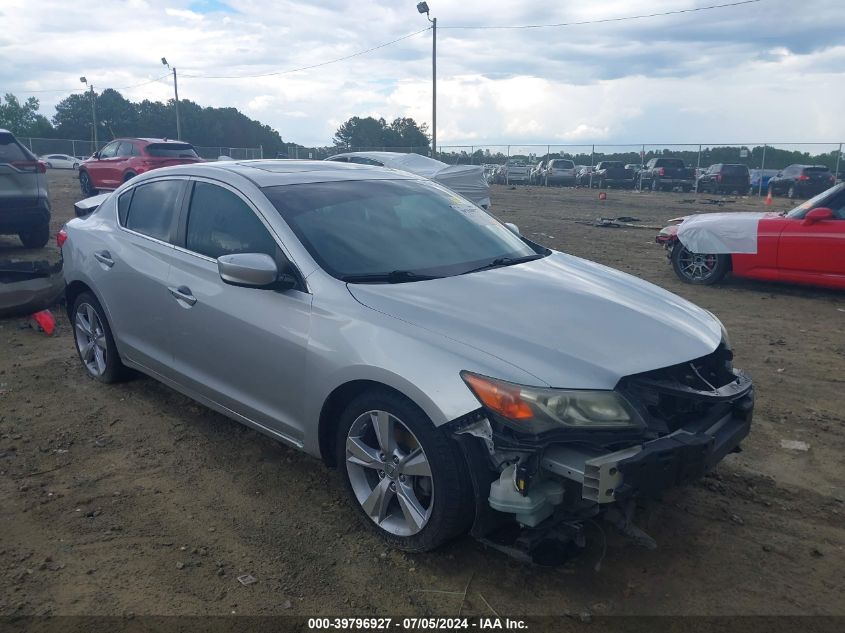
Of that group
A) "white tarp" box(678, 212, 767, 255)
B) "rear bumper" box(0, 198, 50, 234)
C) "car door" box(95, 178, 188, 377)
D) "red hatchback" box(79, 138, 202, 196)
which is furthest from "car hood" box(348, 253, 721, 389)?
"red hatchback" box(79, 138, 202, 196)

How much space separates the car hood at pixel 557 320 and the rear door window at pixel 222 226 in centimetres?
75

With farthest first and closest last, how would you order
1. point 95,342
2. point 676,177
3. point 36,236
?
point 676,177
point 36,236
point 95,342

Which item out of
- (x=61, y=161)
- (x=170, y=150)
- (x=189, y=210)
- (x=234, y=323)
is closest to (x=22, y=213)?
(x=189, y=210)

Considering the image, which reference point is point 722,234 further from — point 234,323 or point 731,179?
point 731,179

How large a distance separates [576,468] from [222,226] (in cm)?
250

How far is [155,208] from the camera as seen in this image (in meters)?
4.73

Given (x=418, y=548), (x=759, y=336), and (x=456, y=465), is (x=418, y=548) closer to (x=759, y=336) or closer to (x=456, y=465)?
(x=456, y=465)

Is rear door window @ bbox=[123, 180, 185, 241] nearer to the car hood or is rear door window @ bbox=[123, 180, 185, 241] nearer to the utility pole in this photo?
the car hood

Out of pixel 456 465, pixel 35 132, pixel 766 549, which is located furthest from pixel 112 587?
pixel 35 132

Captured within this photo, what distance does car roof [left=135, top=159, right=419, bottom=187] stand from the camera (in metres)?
4.21

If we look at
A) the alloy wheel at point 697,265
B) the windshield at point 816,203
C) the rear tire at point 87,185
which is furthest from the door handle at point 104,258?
the rear tire at point 87,185

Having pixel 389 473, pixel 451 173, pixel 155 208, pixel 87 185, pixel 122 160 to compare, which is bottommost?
pixel 389 473

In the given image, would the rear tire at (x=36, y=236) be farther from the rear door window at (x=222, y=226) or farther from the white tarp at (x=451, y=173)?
the rear door window at (x=222, y=226)

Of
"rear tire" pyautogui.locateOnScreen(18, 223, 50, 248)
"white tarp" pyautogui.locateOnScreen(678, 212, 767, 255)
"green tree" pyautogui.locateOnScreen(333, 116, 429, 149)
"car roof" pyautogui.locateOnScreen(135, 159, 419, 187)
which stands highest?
"green tree" pyautogui.locateOnScreen(333, 116, 429, 149)
